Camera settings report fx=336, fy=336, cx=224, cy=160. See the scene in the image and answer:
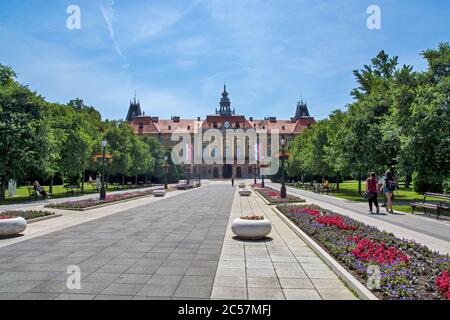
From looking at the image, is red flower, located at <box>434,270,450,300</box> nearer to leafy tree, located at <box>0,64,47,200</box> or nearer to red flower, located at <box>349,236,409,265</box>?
red flower, located at <box>349,236,409,265</box>

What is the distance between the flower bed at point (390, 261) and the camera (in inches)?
198

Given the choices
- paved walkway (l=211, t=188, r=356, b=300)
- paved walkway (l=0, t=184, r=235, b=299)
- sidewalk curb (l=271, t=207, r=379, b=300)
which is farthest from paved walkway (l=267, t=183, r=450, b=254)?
paved walkway (l=0, t=184, r=235, b=299)

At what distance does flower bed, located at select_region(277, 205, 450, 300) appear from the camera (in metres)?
5.02

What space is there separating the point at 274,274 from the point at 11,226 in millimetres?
8225

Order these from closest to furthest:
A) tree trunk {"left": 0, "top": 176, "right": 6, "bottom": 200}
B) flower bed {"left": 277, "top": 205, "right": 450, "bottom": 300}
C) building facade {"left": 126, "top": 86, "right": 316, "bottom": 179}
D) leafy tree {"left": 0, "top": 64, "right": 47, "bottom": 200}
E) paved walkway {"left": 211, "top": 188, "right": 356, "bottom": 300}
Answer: flower bed {"left": 277, "top": 205, "right": 450, "bottom": 300}
paved walkway {"left": 211, "top": 188, "right": 356, "bottom": 300}
leafy tree {"left": 0, "top": 64, "right": 47, "bottom": 200}
tree trunk {"left": 0, "top": 176, "right": 6, "bottom": 200}
building facade {"left": 126, "top": 86, "right": 316, "bottom": 179}

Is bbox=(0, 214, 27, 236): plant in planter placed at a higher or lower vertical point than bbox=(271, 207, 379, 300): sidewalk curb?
higher

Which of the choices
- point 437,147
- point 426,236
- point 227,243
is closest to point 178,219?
point 227,243

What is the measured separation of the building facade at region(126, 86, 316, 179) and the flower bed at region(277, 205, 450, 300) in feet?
274

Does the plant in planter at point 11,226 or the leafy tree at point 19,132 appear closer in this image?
the plant in planter at point 11,226

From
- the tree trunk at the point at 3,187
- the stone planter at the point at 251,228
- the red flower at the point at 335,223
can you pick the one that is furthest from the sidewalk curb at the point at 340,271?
the tree trunk at the point at 3,187

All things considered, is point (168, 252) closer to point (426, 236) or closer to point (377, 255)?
point (377, 255)

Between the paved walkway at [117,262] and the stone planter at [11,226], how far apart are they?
74 cm

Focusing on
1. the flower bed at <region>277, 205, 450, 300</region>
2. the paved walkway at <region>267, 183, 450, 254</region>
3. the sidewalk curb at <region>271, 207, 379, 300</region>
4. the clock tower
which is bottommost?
the paved walkway at <region>267, 183, 450, 254</region>

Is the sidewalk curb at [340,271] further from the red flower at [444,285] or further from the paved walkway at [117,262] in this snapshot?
the paved walkway at [117,262]
